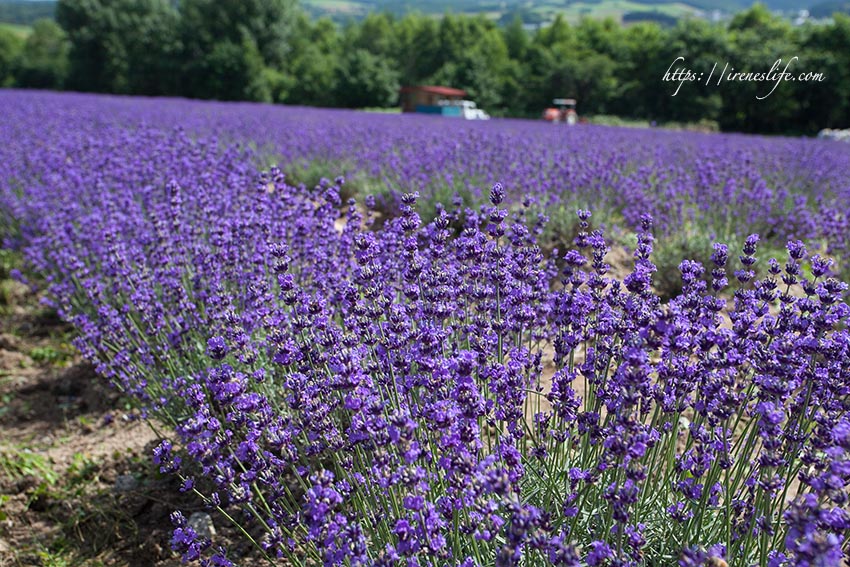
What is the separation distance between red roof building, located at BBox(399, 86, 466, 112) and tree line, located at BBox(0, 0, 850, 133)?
4.06ft

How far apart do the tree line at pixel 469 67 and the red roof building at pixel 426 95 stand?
1.24 metres

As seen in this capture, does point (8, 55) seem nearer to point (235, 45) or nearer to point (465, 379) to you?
point (235, 45)

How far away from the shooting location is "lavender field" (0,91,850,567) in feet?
4.96

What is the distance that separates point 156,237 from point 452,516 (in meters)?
2.89

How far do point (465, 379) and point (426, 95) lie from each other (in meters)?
39.7

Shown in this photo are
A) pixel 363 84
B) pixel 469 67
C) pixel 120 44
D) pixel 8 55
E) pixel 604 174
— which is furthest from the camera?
pixel 8 55

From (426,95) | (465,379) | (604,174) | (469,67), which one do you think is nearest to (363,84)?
(426,95)

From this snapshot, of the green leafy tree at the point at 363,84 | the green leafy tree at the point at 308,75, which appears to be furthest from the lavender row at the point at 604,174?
the green leafy tree at the point at 363,84

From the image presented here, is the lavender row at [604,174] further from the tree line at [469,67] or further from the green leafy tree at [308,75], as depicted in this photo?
the green leafy tree at [308,75]

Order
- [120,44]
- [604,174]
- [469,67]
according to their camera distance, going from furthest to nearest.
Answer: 1. [469,67]
2. [120,44]
3. [604,174]

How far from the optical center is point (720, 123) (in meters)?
30.6

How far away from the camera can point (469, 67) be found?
144 feet

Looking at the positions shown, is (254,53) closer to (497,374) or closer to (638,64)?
(638,64)

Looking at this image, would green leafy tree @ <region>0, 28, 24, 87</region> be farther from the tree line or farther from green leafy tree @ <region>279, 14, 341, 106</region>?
green leafy tree @ <region>279, 14, 341, 106</region>
